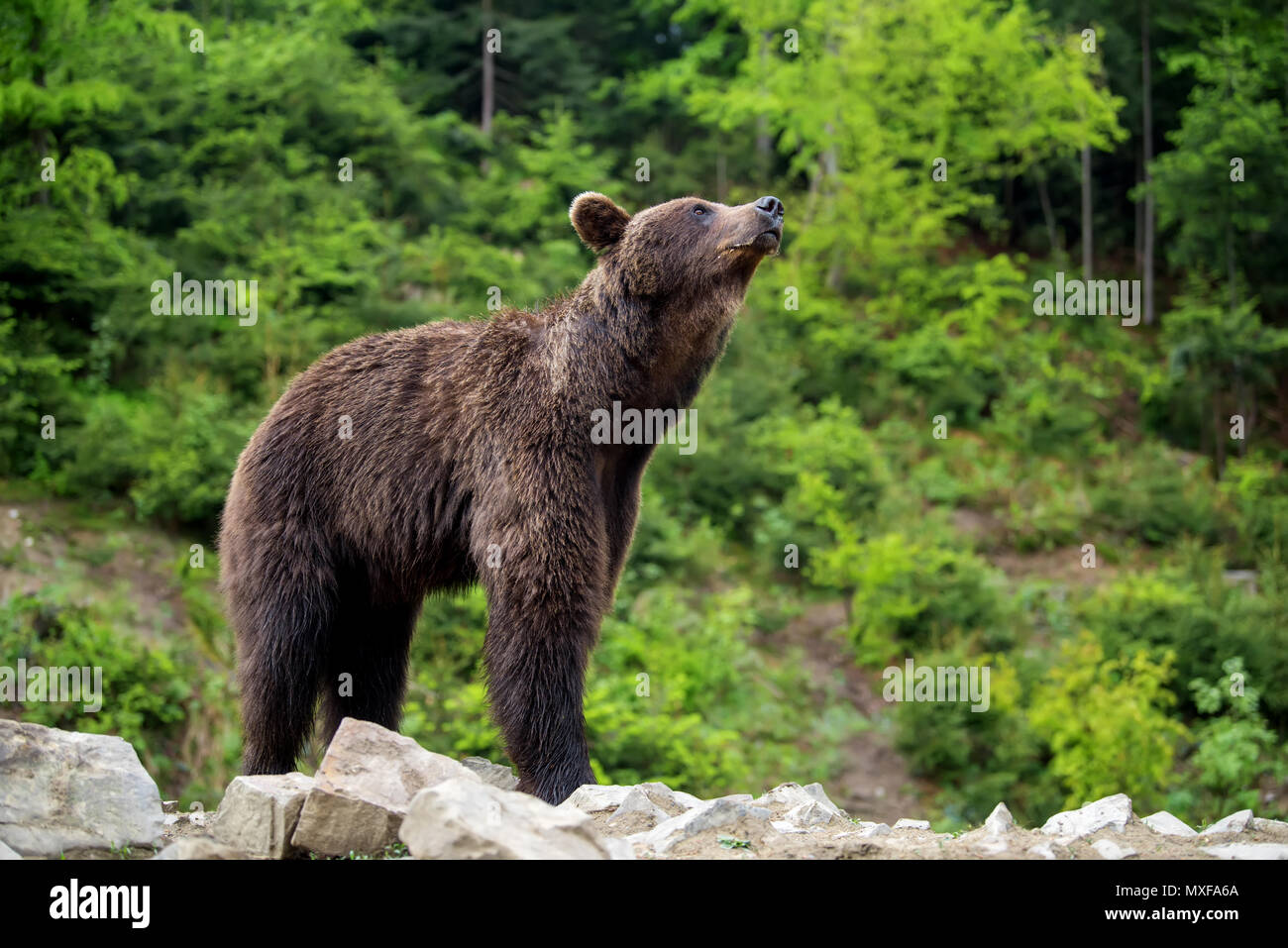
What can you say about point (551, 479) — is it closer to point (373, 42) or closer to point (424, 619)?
point (424, 619)

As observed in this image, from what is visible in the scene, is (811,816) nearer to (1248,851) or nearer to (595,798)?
(595,798)

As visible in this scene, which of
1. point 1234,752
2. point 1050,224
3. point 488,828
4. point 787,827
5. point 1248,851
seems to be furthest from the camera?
point 1050,224

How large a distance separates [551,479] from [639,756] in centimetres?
596

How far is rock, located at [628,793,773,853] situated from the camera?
14.7 ft

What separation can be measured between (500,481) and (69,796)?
228cm

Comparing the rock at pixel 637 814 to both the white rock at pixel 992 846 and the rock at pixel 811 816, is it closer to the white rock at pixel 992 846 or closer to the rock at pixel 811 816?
the rock at pixel 811 816

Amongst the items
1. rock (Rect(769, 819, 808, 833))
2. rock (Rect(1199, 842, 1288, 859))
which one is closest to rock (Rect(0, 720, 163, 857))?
rock (Rect(769, 819, 808, 833))

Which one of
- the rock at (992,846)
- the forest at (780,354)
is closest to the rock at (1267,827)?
the rock at (992,846)

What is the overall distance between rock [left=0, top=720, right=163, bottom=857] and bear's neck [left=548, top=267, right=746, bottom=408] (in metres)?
2.68

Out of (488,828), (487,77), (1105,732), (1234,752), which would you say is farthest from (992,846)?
(487,77)

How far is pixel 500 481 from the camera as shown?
5.68 metres

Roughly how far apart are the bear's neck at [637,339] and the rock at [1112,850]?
295 centimetres

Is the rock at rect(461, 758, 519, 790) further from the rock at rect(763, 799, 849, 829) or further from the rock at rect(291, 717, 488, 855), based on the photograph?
the rock at rect(763, 799, 849, 829)
